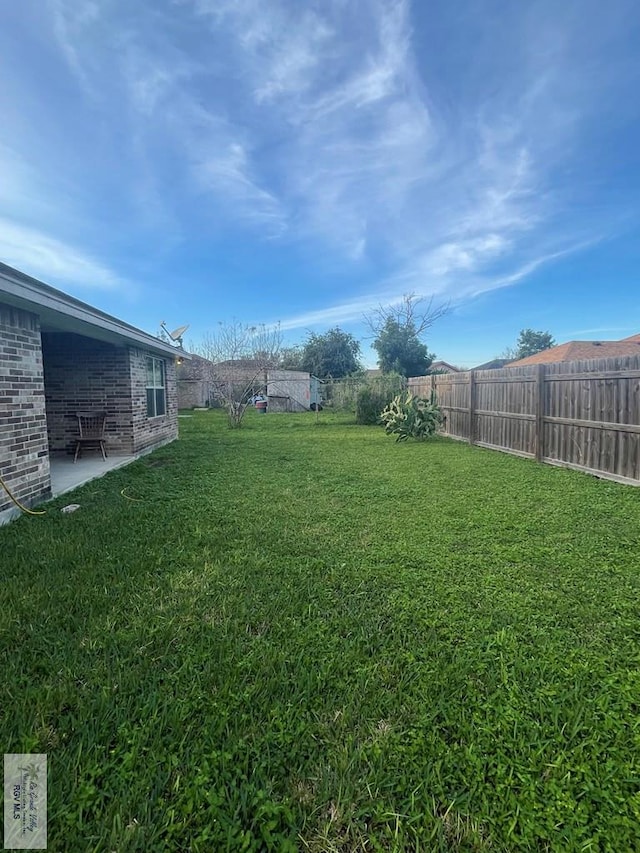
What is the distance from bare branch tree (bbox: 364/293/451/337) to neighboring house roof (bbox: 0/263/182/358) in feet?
55.7

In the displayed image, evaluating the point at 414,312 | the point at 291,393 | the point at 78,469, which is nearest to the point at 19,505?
the point at 78,469

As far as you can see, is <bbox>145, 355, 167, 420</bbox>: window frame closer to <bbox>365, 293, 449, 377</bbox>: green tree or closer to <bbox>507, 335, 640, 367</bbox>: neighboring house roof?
<bbox>365, 293, 449, 377</bbox>: green tree

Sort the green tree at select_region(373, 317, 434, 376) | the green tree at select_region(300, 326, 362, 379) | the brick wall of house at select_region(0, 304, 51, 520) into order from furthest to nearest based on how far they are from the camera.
A: the green tree at select_region(300, 326, 362, 379), the green tree at select_region(373, 317, 434, 376), the brick wall of house at select_region(0, 304, 51, 520)

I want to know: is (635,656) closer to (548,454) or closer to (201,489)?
(201,489)

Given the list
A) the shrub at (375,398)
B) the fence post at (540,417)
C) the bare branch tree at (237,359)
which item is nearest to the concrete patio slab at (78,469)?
the bare branch tree at (237,359)

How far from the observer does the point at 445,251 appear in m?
14.7

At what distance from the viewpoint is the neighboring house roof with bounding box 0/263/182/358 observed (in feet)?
12.8

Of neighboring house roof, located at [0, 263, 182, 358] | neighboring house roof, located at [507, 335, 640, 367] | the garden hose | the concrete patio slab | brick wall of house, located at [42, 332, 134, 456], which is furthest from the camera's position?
neighboring house roof, located at [507, 335, 640, 367]

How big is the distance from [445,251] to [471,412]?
7476mm

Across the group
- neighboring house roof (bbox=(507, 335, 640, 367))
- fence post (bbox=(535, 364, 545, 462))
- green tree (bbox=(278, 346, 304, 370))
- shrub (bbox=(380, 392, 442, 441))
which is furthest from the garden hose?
green tree (bbox=(278, 346, 304, 370))

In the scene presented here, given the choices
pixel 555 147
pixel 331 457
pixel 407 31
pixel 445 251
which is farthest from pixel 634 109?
pixel 331 457

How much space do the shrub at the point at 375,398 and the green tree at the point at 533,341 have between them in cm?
2778

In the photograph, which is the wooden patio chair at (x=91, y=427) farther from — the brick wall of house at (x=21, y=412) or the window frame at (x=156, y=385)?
the brick wall of house at (x=21, y=412)

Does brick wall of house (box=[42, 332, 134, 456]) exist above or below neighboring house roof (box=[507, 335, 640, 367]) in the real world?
below
